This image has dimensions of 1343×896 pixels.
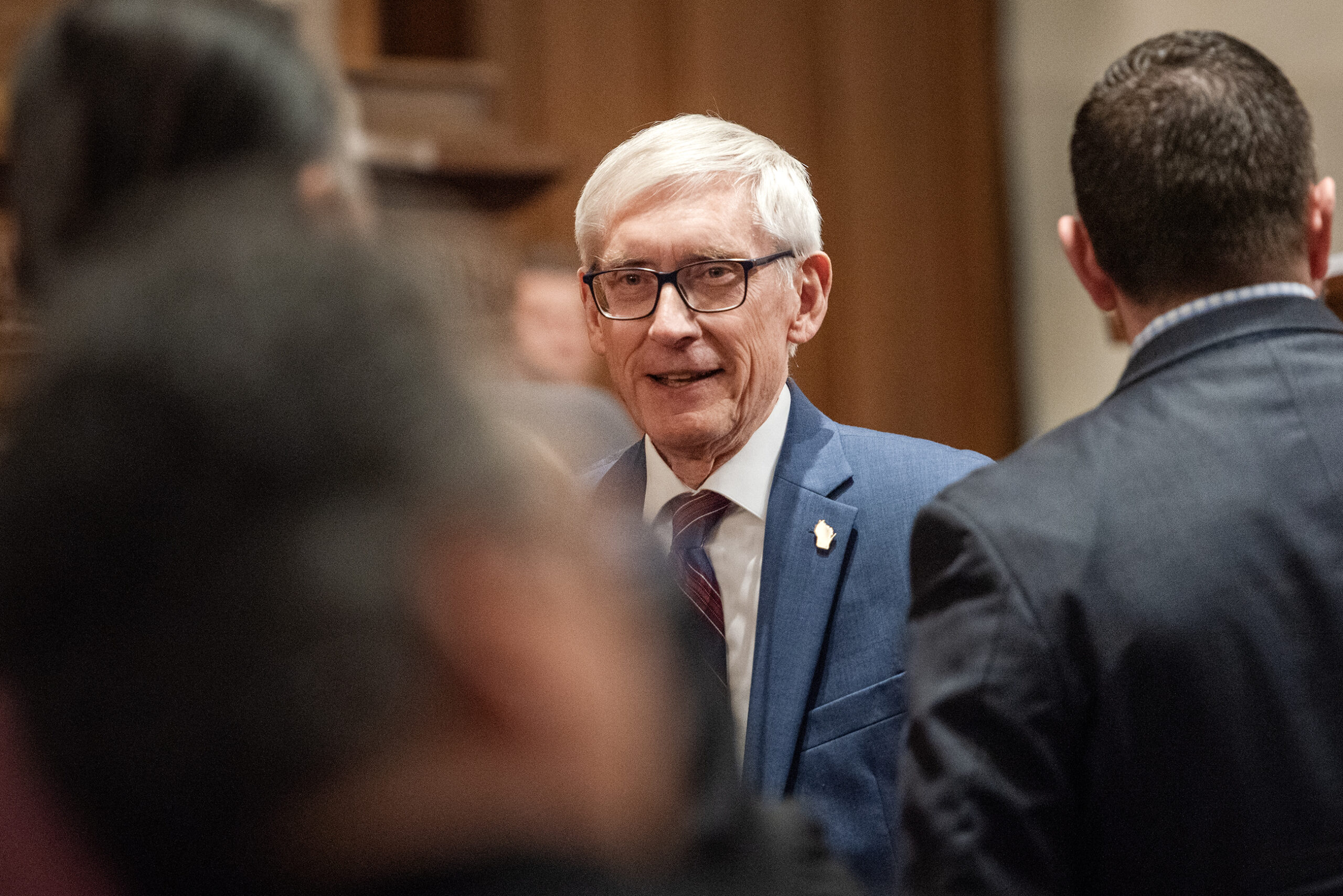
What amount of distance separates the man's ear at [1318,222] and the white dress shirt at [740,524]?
0.73 meters

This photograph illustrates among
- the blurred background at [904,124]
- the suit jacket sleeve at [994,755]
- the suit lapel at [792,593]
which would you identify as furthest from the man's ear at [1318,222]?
the blurred background at [904,124]

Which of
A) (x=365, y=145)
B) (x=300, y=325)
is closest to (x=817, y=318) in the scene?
(x=365, y=145)

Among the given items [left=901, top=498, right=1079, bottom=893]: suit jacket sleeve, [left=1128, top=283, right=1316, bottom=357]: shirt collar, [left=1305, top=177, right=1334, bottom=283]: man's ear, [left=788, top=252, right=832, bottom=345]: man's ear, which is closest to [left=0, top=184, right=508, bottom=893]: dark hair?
[left=901, top=498, right=1079, bottom=893]: suit jacket sleeve

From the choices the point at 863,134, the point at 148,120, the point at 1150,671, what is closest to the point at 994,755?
the point at 1150,671

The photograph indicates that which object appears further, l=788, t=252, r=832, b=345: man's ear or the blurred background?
the blurred background

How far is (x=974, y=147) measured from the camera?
15.7ft

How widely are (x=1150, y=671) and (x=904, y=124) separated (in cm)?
389

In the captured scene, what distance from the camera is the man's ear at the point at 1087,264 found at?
4.47 feet

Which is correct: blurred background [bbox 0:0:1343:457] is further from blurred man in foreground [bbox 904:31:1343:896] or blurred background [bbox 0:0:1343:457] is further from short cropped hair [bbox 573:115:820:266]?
blurred man in foreground [bbox 904:31:1343:896]

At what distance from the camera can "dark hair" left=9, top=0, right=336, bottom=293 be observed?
500 mm

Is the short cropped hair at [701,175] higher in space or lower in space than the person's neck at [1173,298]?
higher

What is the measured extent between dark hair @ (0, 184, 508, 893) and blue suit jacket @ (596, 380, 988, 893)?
3.32 feet

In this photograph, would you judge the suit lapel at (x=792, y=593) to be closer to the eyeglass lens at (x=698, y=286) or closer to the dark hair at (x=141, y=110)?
the eyeglass lens at (x=698, y=286)

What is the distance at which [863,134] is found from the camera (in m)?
4.61
